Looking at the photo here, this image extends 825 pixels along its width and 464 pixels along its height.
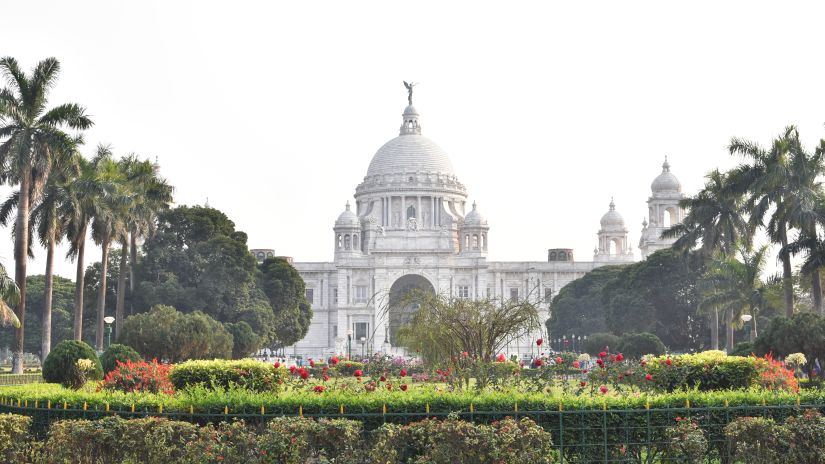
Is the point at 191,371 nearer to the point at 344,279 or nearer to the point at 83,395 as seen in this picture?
the point at 83,395

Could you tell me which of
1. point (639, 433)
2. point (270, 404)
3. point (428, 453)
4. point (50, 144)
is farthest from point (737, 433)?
point (50, 144)

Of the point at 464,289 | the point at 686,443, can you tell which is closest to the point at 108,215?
the point at 686,443

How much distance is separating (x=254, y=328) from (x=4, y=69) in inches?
1392

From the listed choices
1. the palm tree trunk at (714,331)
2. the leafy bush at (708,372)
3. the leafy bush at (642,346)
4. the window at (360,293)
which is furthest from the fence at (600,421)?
Result: the window at (360,293)

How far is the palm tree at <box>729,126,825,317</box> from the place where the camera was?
45.6m

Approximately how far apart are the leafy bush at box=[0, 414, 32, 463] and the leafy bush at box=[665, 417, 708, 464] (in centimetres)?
1021

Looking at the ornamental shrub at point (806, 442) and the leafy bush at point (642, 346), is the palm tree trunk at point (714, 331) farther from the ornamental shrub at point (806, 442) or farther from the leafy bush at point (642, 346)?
the ornamental shrub at point (806, 442)

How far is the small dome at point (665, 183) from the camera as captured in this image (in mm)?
118312

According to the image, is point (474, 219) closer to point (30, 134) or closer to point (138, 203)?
point (138, 203)

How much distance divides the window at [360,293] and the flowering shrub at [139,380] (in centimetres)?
10308

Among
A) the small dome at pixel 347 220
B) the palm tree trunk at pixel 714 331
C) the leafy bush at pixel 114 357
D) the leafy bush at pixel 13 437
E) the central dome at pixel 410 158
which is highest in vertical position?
the central dome at pixel 410 158

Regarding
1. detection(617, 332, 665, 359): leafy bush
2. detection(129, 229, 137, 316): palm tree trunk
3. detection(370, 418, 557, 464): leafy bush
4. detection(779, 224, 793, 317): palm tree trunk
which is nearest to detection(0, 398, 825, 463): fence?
detection(370, 418, 557, 464): leafy bush

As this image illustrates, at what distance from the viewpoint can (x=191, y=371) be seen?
2295 centimetres

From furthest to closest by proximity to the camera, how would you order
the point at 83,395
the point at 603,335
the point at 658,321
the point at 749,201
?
1. the point at 658,321
2. the point at 603,335
3. the point at 749,201
4. the point at 83,395
